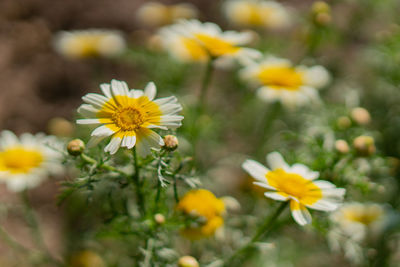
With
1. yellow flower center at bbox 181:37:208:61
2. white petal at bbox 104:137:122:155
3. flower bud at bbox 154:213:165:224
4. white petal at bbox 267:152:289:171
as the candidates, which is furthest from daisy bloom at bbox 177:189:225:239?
yellow flower center at bbox 181:37:208:61

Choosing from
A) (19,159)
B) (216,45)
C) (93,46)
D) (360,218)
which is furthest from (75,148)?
(93,46)

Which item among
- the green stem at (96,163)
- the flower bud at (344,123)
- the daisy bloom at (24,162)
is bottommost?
the daisy bloom at (24,162)

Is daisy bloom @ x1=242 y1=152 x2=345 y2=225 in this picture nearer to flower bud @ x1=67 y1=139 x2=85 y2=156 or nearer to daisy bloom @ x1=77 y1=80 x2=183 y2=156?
daisy bloom @ x1=77 y1=80 x2=183 y2=156

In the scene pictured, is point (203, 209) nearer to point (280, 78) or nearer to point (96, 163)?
point (96, 163)

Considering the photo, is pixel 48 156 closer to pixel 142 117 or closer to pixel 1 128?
pixel 142 117

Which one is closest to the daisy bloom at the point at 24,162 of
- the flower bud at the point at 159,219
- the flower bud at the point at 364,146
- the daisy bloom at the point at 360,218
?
the flower bud at the point at 159,219

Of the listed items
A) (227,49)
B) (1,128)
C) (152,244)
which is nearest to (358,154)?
(227,49)

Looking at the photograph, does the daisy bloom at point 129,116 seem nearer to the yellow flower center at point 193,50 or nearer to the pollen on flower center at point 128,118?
the pollen on flower center at point 128,118
